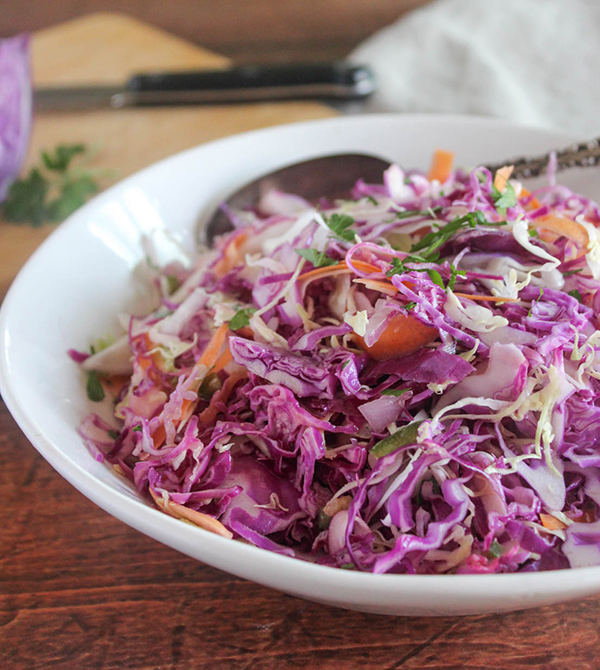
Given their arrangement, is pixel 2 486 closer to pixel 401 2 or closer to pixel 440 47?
pixel 440 47

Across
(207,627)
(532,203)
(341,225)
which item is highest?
(341,225)

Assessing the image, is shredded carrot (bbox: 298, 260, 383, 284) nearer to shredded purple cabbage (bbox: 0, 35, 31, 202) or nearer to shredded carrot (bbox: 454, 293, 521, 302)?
shredded carrot (bbox: 454, 293, 521, 302)

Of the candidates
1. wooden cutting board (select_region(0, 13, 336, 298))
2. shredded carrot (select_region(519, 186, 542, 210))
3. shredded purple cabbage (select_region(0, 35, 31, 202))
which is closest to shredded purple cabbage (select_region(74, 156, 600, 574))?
shredded carrot (select_region(519, 186, 542, 210))

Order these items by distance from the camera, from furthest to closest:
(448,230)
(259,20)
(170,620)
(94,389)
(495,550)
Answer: (259,20), (94,389), (448,230), (170,620), (495,550)

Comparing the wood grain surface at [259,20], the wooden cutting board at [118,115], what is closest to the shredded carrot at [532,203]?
the wooden cutting board at [118,115]

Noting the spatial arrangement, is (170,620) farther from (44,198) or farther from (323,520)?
(44,198)

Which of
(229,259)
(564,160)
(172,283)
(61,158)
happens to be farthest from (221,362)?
(61,158)

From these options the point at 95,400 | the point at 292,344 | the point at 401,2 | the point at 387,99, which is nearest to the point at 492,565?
the point at 292,344
